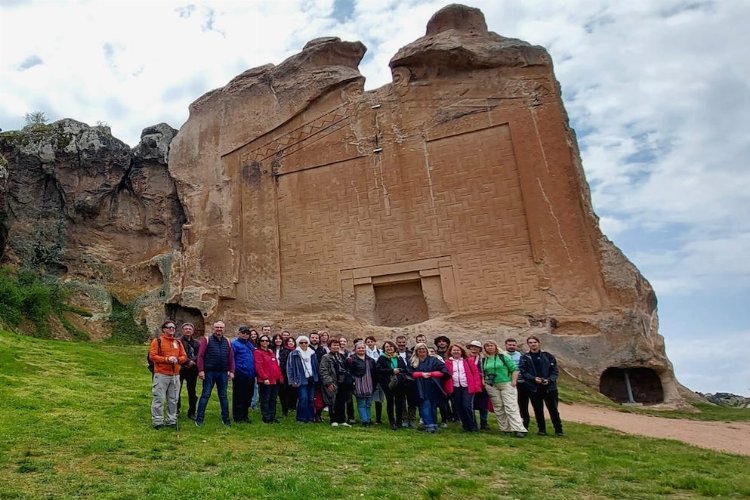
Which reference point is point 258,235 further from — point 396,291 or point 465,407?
point 465,407

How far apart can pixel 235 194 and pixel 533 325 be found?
1286 centimetres

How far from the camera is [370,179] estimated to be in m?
21.4

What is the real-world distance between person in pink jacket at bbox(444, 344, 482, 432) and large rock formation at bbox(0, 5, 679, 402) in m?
8.44

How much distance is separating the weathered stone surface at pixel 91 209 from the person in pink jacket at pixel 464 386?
17590 millimetres

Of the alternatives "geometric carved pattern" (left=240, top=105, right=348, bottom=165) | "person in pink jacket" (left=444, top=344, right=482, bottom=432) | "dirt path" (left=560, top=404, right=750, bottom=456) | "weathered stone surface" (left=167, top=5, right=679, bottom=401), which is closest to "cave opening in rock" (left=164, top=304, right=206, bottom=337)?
"weathered stone surface" (left=167, top=5, right=679, bottom=401)

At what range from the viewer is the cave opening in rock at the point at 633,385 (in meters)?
18.0

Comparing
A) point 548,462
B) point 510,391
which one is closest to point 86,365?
point 510,391

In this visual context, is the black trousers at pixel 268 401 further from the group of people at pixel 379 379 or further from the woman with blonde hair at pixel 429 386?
the woman with blonde hair at pixel 429 386

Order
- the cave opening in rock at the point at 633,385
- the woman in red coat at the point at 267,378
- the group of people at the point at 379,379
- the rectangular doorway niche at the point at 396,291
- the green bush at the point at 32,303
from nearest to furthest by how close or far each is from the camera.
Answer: the group of people at the point at 379,379 → the woman in red coat at the point at 267,378 → the cave opening in rock at the point at 633,385 → the rectangular doorway niche at the point at 396,291 → the green bush at the point at 32,303

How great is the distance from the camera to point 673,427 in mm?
11992

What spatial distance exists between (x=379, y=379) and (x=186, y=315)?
1461 cm

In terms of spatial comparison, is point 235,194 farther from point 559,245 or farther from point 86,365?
point 559,245

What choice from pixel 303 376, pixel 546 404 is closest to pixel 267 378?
pixel 303 376

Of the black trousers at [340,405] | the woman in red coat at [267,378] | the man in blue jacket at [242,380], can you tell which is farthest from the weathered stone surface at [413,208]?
the man in blue jacket at [242,380]
